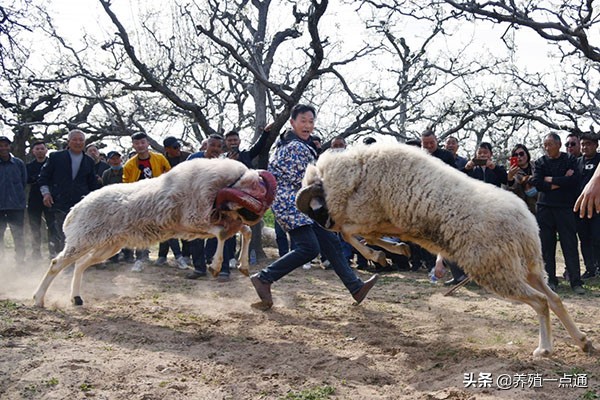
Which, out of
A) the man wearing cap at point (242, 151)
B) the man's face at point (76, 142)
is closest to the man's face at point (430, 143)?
the man wearing cap at point (242, 151)

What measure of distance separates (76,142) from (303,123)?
495 cm

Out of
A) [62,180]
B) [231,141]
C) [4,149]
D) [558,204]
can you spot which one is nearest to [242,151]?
[231,141]

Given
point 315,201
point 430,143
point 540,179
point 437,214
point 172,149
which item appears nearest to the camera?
point 437,214

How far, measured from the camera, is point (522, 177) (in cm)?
968

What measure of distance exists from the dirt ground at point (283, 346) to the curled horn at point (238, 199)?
4.13 feet

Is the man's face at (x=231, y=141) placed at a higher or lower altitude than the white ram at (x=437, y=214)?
higher

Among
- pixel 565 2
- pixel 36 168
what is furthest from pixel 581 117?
pixel 36 168

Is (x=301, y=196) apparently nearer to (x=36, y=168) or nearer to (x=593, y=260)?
(x=593, y=260)

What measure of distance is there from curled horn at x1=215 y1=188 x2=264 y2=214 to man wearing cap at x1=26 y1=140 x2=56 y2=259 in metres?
5.80

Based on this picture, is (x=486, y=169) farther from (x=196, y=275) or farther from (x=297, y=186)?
(x=196, y=275)

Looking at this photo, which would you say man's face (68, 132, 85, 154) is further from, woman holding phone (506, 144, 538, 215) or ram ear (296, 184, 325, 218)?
woman holding phone (506, 144, 538, 215)

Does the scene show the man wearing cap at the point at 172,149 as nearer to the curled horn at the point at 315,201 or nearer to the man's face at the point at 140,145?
the man's face at the point at 140,145

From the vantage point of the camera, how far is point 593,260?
983 centimetres

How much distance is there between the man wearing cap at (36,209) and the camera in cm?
1098
